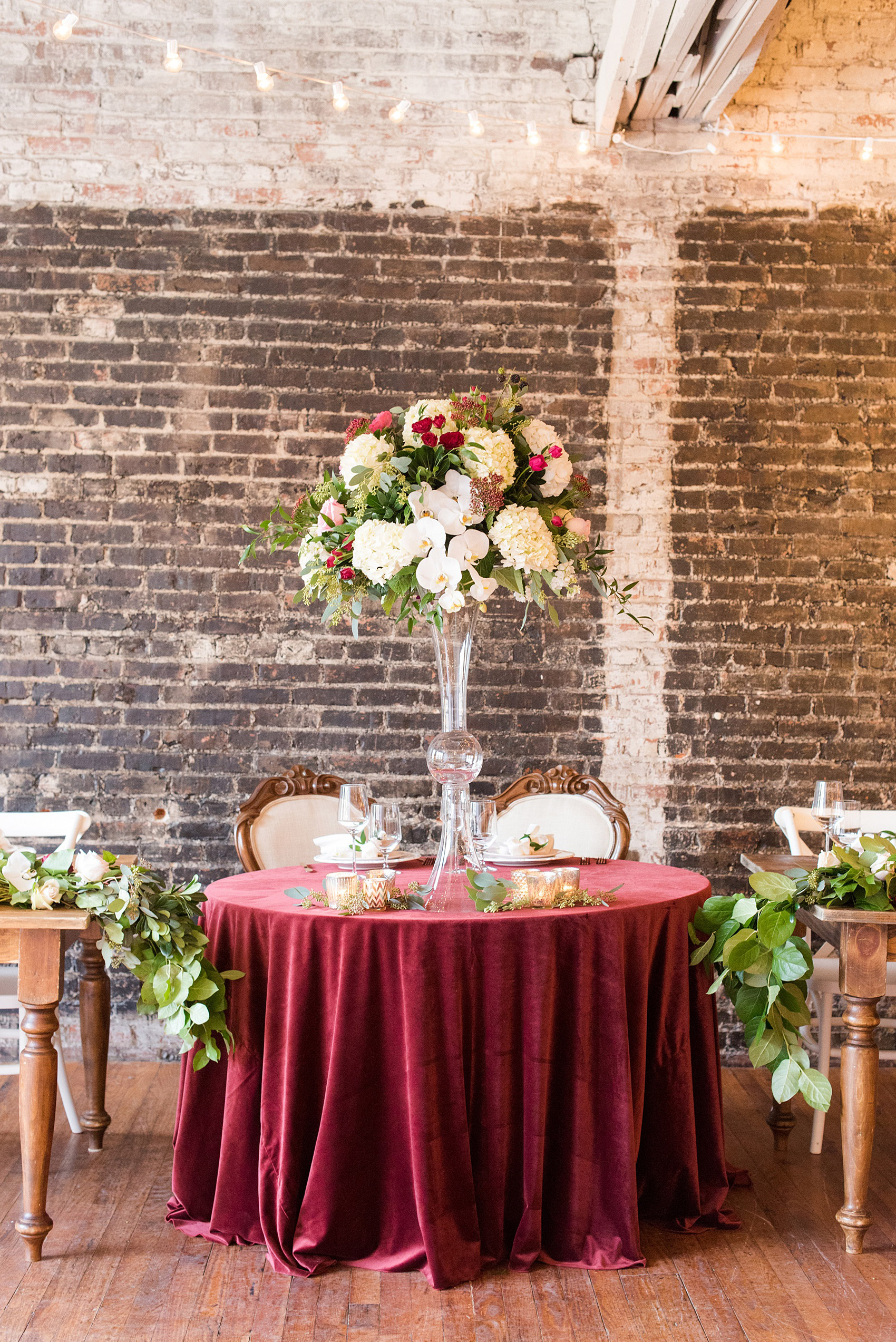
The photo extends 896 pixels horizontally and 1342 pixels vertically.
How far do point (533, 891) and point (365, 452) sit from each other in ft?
3.26

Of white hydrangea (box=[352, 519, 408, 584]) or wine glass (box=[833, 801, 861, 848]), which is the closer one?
white hydrangea (box=[352, 519, 408, 584])

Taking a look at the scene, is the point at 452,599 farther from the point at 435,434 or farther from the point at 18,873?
the point at 18,873

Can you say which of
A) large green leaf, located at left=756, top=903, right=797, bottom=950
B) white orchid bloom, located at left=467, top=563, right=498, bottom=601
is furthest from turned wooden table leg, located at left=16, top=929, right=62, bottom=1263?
large green leaf, located at left=756, top=903, right=797, bottom=950

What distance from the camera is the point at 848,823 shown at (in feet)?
8.30

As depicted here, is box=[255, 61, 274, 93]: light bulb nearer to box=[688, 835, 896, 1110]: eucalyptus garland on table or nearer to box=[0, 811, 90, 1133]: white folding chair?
box=[0, 811, 90, 1133]: white folding chair

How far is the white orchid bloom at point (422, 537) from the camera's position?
7.09 feet

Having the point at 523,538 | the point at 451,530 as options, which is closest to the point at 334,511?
the point at 451,530

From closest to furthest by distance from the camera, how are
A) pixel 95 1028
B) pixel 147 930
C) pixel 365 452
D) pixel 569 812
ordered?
pixel 365 452, pixel 147 930, pixel 95 1028, pixel 569 812

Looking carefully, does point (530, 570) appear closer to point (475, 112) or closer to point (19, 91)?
point (475, 112)

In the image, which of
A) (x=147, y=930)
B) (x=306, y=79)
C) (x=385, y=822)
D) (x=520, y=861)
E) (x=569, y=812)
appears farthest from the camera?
(x=306, y=79)

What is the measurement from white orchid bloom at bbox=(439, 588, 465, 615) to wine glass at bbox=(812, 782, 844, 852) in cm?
104

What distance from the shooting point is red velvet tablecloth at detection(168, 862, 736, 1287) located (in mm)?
2123

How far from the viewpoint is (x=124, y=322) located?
367cm

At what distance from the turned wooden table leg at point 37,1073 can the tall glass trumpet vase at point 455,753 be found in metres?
0.83
